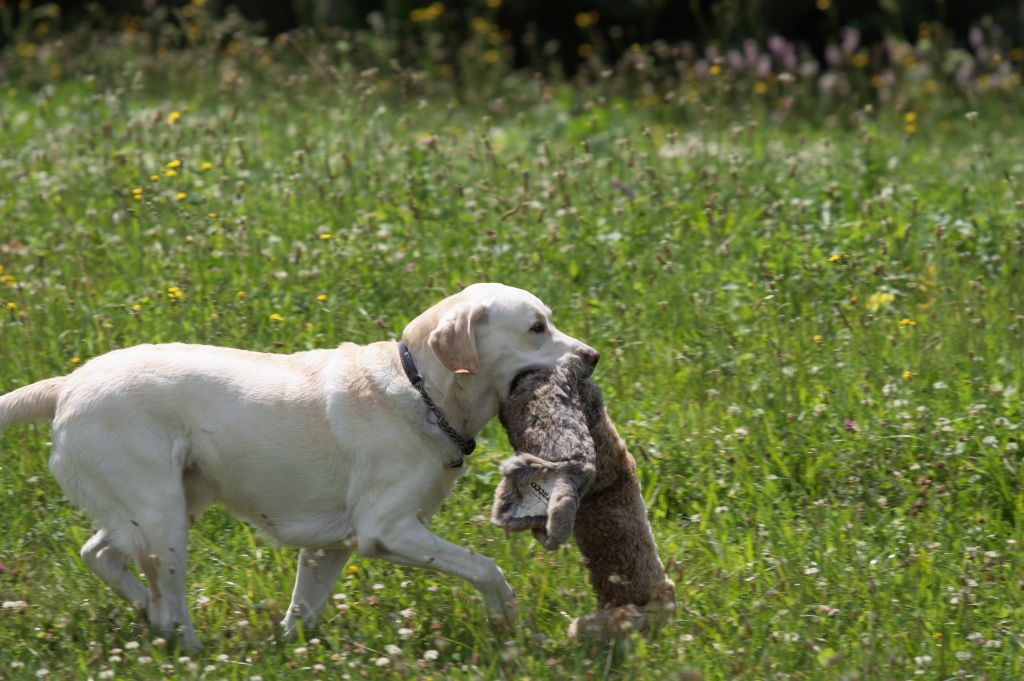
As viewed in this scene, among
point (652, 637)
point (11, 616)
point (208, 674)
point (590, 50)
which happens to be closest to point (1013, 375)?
point (652, 637)

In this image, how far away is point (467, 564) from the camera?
4.44m

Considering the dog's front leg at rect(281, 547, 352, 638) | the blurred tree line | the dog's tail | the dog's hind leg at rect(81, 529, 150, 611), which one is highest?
the dog's tail

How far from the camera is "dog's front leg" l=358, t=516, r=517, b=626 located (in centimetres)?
444

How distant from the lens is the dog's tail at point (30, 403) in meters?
4.71

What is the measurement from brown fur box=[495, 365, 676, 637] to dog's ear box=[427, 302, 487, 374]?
8.2 inches

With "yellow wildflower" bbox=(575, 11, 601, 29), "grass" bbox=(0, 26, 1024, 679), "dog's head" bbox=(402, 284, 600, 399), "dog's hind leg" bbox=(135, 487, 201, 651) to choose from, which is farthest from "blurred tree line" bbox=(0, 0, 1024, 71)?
"dog's hind leg" bbox=(135, 487, 201, 651)

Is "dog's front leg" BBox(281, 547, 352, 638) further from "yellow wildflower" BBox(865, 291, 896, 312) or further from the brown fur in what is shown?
"yellow wildflower" BBox(865, 291, 896, 312)

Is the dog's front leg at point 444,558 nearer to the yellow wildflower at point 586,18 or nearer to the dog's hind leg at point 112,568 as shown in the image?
the dog's hind leg at point 112,568

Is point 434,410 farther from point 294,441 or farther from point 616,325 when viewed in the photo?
point 616,325

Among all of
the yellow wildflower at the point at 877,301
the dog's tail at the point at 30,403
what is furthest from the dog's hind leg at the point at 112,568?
the yellow wildflower at the point at 877,301

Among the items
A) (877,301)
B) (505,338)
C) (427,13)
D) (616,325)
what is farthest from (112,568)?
(427,13)

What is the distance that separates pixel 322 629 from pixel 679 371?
226cm

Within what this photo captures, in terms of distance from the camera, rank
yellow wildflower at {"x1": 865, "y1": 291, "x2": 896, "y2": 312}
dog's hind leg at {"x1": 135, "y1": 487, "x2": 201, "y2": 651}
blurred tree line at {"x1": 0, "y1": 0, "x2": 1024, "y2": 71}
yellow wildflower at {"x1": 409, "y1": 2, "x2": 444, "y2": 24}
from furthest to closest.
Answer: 1. blurred tree line at {"x1": 0, "y1": 0, "x2": 1024, "y2": 71}
2. yellow wildflower at {"x1": 409, "y1": 2, "x2": 444, "y2": 24}
3. yellow wildflower at {"x1": 865, "y1": 291, "x2": 896, "y2": 312}
4. dog's hind leg at {"x1": 135, "y1": 487, "x2": 201, "y2": 651}

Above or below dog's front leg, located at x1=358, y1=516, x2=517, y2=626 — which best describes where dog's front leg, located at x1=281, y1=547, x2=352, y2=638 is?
below
